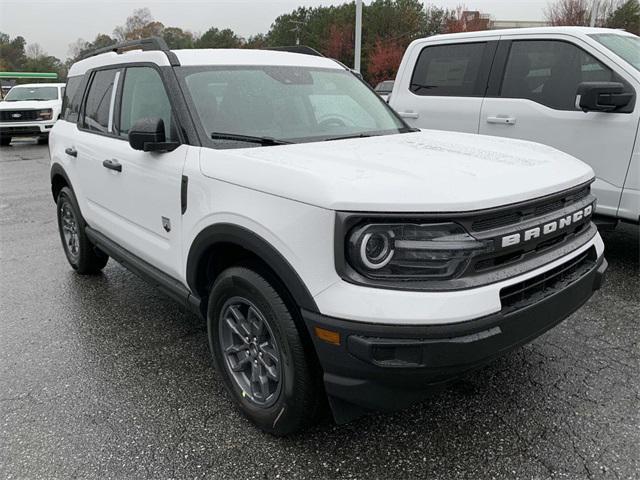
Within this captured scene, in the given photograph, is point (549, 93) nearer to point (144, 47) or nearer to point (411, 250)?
point (144, 47)

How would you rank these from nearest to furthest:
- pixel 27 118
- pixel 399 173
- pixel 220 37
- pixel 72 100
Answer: pixel 399 173, pixel 72 100, pixel 27 118, pixel 220 37

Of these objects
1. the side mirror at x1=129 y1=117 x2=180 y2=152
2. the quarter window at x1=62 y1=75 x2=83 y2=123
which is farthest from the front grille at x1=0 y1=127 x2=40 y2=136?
the side mirror at x1=129 y1=117 x2=180 y2=152

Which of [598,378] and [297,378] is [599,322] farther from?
[297,378]

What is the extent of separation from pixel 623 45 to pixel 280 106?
11.4 ft

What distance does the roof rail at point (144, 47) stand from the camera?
3.32 m

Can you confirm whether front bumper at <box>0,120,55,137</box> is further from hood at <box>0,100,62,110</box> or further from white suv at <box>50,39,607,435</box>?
white suv at <box>50,39,607,435</box>

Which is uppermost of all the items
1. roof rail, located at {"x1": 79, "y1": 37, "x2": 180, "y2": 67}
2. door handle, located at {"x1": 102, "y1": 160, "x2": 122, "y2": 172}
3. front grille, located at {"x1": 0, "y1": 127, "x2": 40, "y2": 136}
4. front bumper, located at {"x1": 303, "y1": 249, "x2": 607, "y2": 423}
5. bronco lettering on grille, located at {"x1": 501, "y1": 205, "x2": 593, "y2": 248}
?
roof rail, located at {"x1": 79, "y1": 37, "x2": 180, "y2": 67}

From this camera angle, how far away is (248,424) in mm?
2754

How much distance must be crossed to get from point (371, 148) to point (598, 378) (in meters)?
1.83

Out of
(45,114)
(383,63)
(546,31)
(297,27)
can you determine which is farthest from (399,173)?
(297,27)

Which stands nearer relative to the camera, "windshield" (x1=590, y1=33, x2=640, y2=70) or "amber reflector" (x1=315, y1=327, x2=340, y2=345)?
"amber reflector" (x1=315, y1=327, x2=340, y2=345)

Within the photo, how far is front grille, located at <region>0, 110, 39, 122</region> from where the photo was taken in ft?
54.7

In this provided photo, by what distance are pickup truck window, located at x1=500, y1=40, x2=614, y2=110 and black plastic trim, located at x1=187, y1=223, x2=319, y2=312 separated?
3.67 meters

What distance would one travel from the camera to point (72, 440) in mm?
2645
